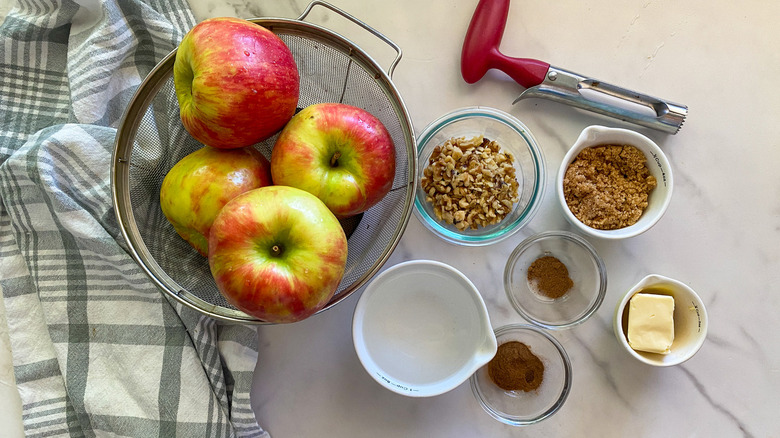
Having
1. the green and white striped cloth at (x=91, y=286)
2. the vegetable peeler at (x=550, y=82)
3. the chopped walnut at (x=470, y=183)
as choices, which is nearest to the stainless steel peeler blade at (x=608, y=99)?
the vegetable peeler at (x=550, y=82)

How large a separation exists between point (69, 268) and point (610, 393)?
0.85m

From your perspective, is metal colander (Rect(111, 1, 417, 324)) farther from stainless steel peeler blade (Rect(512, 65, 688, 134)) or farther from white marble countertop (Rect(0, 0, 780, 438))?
stainless steel peeler blade (Rect(512, 65, 688, 134))

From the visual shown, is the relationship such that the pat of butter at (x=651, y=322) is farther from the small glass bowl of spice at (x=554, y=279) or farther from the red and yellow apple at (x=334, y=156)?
the red and yellow apple at (x=334, y=156)

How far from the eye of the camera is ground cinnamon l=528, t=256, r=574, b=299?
84 cm

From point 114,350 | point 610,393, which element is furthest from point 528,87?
point 114,350

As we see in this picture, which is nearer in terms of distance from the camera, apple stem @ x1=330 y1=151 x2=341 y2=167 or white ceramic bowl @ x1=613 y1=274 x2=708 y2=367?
apple stem @ x1=330 y1=151 x2=341 y2=167

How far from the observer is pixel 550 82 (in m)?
0.80

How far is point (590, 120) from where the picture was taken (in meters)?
0.84

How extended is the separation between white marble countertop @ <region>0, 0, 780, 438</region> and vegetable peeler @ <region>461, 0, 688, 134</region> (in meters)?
0.03

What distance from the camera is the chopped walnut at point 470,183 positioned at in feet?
2.58

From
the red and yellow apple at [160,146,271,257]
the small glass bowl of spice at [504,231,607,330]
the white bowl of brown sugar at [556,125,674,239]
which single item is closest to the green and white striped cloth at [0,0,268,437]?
the red and yellow apple at [160,146,271,257]

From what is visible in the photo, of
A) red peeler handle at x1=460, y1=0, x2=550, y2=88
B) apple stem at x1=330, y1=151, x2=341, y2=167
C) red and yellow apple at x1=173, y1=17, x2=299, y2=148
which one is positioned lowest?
apple stem at x1=330, y1=151, x2=341, y2=167

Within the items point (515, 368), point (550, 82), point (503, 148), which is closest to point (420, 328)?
point (515, 368)

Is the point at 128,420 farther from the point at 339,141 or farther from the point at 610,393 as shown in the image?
the point at 610,393
